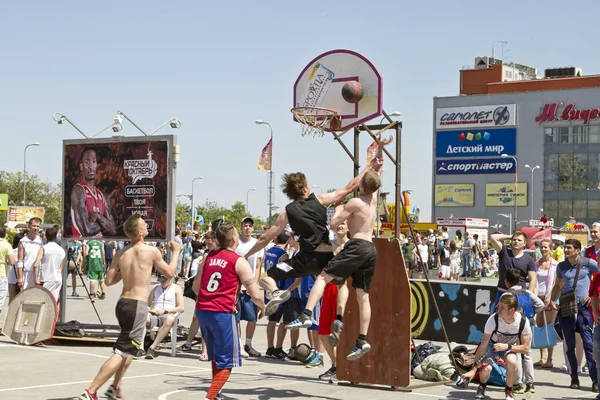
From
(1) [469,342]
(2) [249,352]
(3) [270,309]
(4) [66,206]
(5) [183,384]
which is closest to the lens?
(3) [270,309]

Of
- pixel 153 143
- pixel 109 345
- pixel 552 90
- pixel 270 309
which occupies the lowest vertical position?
pixel 109 345

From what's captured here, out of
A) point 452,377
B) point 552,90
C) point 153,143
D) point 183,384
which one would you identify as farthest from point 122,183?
point 552,90

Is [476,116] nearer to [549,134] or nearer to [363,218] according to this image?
[549,134]

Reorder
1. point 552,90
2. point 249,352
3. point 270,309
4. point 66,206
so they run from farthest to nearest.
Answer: point 552,90 → point 66,206 → point 249,352 → point 270,309

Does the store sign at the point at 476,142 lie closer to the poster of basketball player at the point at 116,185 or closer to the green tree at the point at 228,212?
the green tree at the point at 228,212

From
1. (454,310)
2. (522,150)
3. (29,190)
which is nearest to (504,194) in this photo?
(522,150)

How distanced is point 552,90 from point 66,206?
91188mm

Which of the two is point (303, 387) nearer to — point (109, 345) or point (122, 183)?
point (109, 345)

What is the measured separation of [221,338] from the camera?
353 inches

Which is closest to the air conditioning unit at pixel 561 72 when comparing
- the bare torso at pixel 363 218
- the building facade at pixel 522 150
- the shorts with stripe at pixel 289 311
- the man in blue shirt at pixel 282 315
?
the building facade at pixel 522 150

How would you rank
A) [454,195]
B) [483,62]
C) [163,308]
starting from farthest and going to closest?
[483,62], [454,195], [163,308]

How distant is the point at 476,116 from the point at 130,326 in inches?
3864

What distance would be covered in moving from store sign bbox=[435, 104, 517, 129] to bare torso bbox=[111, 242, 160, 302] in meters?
96.9

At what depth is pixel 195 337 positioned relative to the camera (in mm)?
15016
